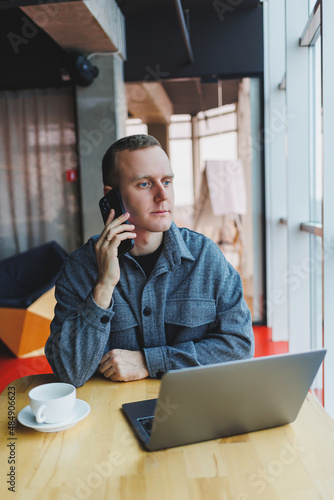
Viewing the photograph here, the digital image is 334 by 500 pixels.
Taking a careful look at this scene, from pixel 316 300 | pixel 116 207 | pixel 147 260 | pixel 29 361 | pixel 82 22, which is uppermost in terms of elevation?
pixel 82 22

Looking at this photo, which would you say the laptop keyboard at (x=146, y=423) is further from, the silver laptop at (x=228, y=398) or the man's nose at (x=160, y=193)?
the man's nose at (x=160, y=193)

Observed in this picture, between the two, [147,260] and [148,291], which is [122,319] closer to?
[148,291]

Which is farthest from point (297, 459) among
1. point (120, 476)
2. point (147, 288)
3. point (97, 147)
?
point (97, 147)

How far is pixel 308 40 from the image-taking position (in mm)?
3156

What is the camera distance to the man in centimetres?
143

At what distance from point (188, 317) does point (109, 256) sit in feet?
1.06

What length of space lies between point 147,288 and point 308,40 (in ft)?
7.93

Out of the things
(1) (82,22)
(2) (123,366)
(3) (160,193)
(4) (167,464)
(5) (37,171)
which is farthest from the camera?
(5) (37,171)

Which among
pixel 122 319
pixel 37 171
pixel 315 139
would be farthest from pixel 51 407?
pixel 37 171

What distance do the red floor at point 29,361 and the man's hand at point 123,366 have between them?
2.42 meters

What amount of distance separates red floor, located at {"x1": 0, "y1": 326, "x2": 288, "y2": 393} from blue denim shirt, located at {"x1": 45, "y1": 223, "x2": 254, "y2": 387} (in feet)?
7.59

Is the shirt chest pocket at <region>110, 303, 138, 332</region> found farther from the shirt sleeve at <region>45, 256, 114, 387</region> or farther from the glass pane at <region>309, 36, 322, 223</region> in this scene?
the glass pane at <region>309, 36, 322, 223</region>

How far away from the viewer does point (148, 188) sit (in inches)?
60.9

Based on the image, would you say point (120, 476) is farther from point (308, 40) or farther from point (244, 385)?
point (308, 40)
